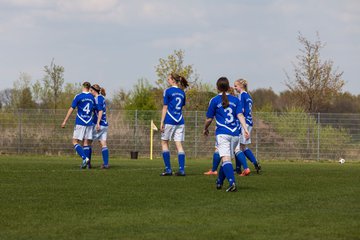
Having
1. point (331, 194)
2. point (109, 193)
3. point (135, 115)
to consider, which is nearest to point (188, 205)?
point (109, 193)

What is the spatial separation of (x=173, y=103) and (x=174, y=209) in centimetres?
669

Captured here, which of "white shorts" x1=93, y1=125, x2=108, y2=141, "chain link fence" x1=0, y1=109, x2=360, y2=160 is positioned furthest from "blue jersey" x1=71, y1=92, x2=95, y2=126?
"chain link fence" x1=0, y1=109, x2=360, y2=160

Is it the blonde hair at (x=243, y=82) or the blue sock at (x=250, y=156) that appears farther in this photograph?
the blue sock at (x=250, y=156)

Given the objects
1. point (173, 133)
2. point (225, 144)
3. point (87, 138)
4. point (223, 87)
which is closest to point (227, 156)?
point (225, 144)

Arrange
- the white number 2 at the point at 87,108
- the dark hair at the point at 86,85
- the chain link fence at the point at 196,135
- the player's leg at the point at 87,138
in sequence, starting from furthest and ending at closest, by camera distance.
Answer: the chain link fence at the point at 196,135 < the player's leg at the point at 87,138 < the white number 2 at the point at 87,108 < the dark hair at the point at 86,85

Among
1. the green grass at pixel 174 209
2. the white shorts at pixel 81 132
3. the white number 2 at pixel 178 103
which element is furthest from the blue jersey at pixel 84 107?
the green grass at pixel 174 209

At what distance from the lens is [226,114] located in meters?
12.3

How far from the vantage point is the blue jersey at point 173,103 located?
15916 mm

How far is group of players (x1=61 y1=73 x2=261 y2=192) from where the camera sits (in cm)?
1220

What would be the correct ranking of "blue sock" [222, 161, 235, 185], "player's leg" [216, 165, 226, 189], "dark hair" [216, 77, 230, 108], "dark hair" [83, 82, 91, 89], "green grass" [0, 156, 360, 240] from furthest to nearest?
"dark hair" [83, 82, 91, 89] < "player's leg" [216, 165, 226, 189] < "dark hair" [216, 77, 230, 108] < "blue sock" [222, 161, 235, 185] < "green grass" [0, 156, 360, 240]

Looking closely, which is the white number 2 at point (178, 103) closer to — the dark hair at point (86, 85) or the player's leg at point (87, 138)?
the dark hair at point (86, 85)

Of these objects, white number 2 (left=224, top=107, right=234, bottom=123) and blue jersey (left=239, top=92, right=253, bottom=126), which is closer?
white number 2 (left=224, top=107, right=234, bottom=123)

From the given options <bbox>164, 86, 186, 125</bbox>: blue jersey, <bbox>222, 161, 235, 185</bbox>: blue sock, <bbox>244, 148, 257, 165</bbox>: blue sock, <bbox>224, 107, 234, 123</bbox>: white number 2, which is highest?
<bbox>164, 86, 186, 125</bbox>: blue jersey

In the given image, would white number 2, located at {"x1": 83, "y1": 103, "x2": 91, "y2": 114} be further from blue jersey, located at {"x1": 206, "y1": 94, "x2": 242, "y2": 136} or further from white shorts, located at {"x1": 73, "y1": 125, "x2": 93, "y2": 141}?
blue jersey, located at {"x1": 206, "y1": 94, "x2": 242, "y2": 136}
